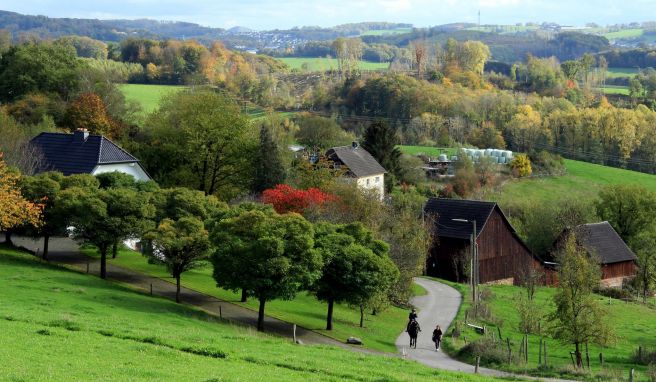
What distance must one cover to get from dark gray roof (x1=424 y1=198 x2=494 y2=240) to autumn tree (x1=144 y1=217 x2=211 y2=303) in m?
25.7

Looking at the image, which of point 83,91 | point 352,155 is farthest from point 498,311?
point 83,91

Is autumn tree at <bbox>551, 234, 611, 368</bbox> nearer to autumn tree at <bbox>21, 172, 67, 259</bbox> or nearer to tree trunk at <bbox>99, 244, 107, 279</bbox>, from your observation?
tree trunk at <bbox>99, 244, 107, 279</bbox>

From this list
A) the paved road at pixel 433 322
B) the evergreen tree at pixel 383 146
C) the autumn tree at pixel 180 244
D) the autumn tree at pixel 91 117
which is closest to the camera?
the paved road at pixel 433 322

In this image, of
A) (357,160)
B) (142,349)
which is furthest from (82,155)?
(142,349)

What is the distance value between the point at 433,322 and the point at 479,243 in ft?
63.6

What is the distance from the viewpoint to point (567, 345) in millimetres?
36188

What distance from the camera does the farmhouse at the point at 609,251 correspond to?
60531mm

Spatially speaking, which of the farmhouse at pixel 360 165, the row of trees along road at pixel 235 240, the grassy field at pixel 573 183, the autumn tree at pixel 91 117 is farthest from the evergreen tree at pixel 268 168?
the grassy field at pixel 573 183

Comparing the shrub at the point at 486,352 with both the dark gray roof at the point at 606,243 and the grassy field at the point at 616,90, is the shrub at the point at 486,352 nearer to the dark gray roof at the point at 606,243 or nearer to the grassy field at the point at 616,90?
the dark gray roof at the point at 606,243

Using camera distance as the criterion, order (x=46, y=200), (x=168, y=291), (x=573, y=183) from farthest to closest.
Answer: (x=573, y=183), (x=46, y=200), (x=168, y=291)

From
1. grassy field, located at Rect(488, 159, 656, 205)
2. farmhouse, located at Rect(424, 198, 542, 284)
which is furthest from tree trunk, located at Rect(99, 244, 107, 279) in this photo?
grassy field, located at Rect(488, 159, 656, 205)

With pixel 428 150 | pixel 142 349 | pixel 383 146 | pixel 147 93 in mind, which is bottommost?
pixel 142 349

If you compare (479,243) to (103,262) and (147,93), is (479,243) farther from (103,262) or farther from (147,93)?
(147,93)

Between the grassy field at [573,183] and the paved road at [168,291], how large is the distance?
47.9 meters
